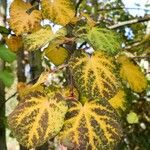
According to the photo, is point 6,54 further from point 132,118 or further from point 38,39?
point 132,118

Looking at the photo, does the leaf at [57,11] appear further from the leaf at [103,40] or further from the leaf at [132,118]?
the leaf at [132,118]

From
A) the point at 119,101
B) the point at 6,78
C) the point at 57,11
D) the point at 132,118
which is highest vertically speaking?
the point at 132,118

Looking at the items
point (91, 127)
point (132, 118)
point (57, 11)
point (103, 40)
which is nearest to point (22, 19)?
point (57, 11)

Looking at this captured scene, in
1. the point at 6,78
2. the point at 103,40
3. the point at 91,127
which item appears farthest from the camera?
the point at 6,78

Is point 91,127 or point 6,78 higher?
point 6,78

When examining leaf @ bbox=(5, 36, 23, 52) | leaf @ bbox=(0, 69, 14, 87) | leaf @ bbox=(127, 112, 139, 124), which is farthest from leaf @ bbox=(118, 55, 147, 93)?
leaf @ bbox=(127, 112, 139, 124)

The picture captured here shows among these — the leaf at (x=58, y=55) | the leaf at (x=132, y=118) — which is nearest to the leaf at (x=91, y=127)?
the leaf at (x=58, y=55)

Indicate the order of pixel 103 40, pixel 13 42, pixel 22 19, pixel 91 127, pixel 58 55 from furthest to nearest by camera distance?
pixel 13 42
pixel 22 19
pixel 58 55
pixel 103 40
pixel 91 127
